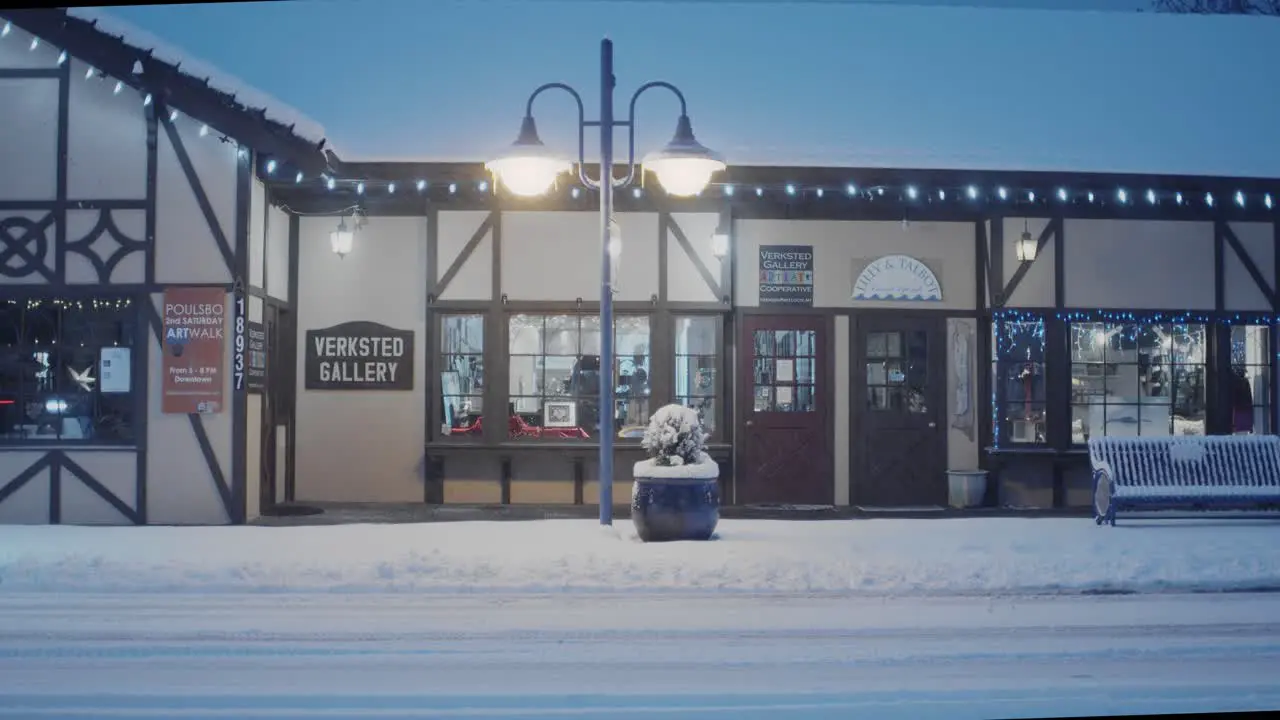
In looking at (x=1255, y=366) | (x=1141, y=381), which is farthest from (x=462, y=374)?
(x=1255, y=366)

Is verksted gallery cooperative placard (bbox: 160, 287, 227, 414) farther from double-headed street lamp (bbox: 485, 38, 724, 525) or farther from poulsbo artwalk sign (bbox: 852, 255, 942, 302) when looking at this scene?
poulsbo artwalk sign (bbox: 852, 255, 942, 302)

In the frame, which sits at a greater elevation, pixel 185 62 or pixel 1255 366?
pixel 185 62

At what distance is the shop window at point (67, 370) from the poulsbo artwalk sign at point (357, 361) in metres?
2.45

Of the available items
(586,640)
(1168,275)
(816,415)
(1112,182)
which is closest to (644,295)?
(816,415)

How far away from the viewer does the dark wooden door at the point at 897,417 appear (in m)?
15.3

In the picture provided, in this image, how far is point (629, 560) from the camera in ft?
33.3

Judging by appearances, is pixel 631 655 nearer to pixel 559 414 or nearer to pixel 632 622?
pixel 632 622

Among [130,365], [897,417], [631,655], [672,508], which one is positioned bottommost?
[631,655]

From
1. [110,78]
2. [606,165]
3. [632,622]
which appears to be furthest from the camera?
[110,78]

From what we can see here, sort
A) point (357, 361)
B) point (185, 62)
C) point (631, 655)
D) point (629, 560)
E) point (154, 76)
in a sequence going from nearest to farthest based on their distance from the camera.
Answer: point (631, 655) < point (629, 560) < point (154, 76) < point (185, 62) < point (357, 361)

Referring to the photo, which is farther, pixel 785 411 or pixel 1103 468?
pixel 785 411

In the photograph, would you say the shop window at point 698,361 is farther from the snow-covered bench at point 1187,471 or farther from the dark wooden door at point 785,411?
the snow-covered bench at point 1187,471

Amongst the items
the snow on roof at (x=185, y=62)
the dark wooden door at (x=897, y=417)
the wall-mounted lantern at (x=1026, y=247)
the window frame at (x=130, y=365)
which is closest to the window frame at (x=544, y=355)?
the dark wooden door at (x=897, y=417)

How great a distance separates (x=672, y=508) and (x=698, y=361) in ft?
14.0
